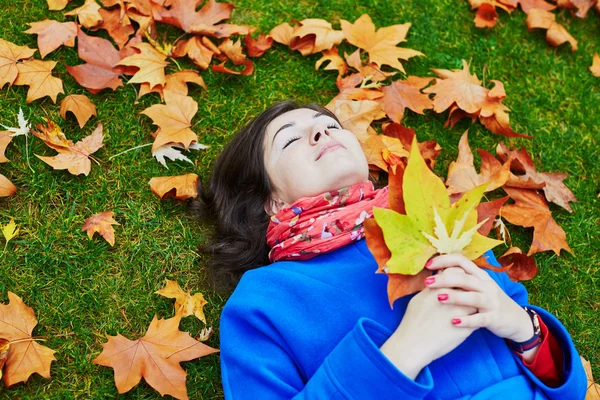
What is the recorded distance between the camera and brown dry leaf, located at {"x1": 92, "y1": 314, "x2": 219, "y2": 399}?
2162 mm

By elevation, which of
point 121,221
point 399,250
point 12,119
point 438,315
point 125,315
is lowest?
point 125,315

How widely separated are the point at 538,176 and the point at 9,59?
97.1 inches

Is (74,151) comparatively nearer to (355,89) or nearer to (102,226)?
(102,226)

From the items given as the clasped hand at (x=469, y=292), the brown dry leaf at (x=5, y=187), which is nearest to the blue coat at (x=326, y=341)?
the clasped hand at (x=469, y=292)

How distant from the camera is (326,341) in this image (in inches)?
74.9

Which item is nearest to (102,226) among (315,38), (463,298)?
(315,38)

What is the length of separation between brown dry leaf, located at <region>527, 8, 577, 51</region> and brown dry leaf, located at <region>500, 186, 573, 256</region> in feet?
3.27

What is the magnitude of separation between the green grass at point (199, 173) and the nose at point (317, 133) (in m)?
0.70

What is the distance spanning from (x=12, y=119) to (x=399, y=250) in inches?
72.8

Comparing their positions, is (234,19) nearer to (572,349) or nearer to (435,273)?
(435,273)

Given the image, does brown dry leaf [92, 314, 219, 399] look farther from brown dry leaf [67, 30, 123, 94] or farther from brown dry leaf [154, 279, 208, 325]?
brown dry leaf [67, 30, 123, 94]

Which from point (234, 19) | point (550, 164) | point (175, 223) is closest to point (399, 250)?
point (175, 223)

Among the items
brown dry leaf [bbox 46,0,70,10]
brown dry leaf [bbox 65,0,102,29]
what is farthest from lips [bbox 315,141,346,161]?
brown dry leaf [bbox 46,0,70,10]

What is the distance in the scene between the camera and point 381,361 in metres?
1.67
